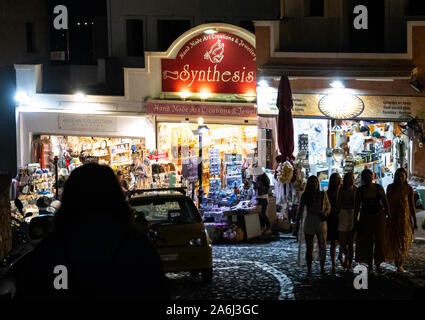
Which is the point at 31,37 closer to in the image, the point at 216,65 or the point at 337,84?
the point at 216,65

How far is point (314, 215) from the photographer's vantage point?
38.3 feet

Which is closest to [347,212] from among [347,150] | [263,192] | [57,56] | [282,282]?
[282,282]

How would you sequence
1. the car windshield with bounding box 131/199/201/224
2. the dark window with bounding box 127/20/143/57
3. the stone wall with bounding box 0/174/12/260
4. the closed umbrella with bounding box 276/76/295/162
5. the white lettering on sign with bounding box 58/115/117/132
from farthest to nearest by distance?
1. the dark window with bounding box 127/20/143/57
2. the white lettering on sign with bounding box 58/115/117/132
3. the closed umbrella with bounding box 276/76/295/162
4. the car windshield with bounding box 131/199/201/224
5. the stone wall with bounding box 0/174/12/260

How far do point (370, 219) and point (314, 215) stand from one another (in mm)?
974

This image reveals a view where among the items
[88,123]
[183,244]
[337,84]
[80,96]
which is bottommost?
[183,244]

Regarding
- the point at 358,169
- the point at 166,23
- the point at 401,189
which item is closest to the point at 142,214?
the point at 401,189

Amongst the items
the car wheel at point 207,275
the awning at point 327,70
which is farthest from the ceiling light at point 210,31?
the car wheel at point 207,275

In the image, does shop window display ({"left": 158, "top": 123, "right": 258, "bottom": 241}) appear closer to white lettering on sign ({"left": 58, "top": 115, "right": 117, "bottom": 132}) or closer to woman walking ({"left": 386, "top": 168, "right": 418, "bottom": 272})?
white lettering on sign ({"left": 58, "top": 115, "right": 117, "bottom": 132})

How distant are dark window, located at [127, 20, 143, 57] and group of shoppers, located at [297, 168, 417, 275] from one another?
16.5 m

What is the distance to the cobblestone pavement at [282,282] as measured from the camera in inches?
405

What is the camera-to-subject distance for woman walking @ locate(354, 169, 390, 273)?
1161 centimetres

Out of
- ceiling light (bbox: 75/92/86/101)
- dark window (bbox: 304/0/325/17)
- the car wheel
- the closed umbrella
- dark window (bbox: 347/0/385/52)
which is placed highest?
dark window (bbox: 304/0/325/17)

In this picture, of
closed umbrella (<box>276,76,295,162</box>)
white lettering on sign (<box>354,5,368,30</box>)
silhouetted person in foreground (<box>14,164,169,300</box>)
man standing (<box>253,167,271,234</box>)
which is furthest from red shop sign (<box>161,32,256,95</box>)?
silhouetted person in foreground (<box>14,164,169,300</box>)

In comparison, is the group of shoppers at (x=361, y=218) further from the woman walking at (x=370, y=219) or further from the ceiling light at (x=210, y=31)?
the ceiling light at (x=210, y=31)
